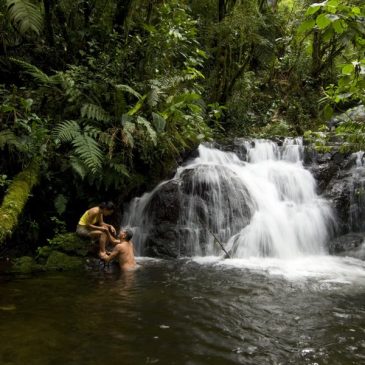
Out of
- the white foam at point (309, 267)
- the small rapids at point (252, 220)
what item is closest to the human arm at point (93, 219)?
the small rapids at point (252, 220)

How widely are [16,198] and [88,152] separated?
149 centimetres

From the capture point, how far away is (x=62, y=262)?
618 cm

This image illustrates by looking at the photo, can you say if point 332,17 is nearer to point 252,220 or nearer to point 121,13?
point 252,220

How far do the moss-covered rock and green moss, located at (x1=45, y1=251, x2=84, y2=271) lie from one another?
0.53 feet

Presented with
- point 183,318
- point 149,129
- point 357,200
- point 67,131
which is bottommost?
point 183,318

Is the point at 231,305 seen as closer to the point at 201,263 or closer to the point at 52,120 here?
the point at 201,263

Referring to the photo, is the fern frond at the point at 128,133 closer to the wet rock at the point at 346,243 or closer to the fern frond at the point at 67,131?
the fern frond at the point at 67,131

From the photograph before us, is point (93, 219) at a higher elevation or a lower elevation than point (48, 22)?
lower

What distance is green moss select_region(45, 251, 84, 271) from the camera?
6043 millimetres

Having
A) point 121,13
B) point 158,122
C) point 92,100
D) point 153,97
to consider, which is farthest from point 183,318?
point 121,13

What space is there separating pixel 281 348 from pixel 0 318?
2696mm

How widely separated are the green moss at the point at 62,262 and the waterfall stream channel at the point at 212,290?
407mm

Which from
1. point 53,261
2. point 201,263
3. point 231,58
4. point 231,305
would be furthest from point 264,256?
point 231,58

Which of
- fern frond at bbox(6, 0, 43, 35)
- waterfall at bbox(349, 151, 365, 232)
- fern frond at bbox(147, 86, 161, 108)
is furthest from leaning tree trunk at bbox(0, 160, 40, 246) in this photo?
waterfall at bbox(349, 151, 365, 232)
